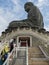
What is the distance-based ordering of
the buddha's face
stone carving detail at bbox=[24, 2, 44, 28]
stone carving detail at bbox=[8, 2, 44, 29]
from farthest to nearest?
1. the buddha's face
2. stone carving detail at bbox=[24, 2, 44, 28]
3. stone carving detail at bbox=[8, 2, 44, 29]

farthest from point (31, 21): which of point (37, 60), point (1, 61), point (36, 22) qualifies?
point (1, 61)

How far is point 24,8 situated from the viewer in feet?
104

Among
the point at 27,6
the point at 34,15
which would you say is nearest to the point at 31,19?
the point at 34,15

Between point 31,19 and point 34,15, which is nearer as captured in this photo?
point 31,19

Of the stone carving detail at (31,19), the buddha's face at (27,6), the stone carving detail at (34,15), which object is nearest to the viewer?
the stone carving detail at (31,19)

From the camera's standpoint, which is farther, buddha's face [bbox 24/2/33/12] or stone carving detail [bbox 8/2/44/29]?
buddha's face [bbox 24/2/33/12]

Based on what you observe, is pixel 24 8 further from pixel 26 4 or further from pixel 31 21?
pixel 31 21

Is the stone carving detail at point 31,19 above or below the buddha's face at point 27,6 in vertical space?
below

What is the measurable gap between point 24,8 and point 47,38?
23.9ft

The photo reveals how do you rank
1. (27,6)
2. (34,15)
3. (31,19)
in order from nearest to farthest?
(31,19)
(34,15)
(27,6)

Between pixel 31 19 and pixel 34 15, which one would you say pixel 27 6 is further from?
pixel 31 19

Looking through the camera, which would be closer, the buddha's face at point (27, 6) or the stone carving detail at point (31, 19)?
the stone carving detail at point (31, 19)

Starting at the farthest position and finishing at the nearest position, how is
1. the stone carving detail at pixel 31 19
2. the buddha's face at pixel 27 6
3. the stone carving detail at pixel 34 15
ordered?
the buddha's face at pixel 27 6 < the stone carving detail at pixel 34 15 < the stone carving detail at pixel 31 19

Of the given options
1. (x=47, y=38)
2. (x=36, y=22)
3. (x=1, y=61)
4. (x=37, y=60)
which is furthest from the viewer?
(x=36, y=22)
